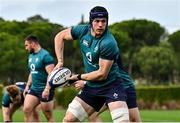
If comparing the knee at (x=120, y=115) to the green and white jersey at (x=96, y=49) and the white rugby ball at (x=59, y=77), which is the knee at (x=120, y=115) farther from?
the white rugby ball at (x=59, y=77)

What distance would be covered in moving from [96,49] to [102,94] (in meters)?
0.70

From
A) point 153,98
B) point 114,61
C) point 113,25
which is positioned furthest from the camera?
point 113,25

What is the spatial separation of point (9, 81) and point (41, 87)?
5529 centimetres

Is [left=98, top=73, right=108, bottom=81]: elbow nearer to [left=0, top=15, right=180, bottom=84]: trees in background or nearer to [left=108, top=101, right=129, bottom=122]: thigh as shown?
[left=108, top=101, right=129, bottom=122]: thigh

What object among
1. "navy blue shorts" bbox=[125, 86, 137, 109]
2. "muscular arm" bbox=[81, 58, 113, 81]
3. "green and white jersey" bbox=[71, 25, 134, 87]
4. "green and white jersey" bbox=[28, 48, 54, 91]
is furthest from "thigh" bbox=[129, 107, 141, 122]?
"green and white jersey" bbox=[28, 48, 54, 91]

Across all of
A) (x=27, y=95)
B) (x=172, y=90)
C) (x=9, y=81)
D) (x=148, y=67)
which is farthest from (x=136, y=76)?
(x=27, y=95)

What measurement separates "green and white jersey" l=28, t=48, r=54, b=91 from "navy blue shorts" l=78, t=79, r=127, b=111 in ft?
16.6

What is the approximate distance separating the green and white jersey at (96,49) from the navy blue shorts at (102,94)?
7 centimetres

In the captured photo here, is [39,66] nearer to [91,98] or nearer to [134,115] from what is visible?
[134,115]

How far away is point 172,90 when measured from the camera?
38906mm

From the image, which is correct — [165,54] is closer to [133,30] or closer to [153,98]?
[133,30]

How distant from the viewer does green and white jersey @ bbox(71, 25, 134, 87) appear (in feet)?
30.7

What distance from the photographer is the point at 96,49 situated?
9398 mm

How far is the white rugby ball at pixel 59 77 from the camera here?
9586mm
